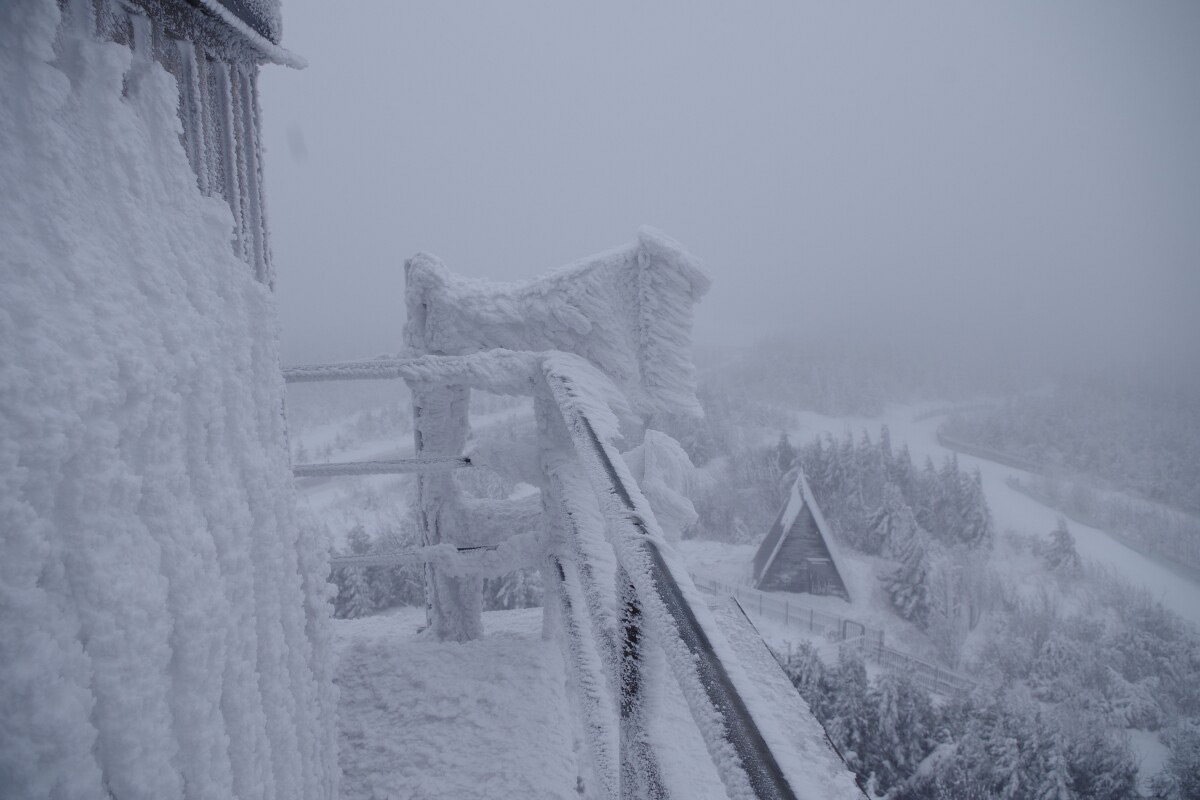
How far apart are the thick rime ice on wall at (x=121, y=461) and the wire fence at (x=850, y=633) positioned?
9.56 metres

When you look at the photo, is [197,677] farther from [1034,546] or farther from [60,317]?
[1034,546]

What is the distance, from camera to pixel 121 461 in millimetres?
946

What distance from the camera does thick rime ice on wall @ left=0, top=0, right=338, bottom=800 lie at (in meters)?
0.77

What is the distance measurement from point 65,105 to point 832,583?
44.6 feet

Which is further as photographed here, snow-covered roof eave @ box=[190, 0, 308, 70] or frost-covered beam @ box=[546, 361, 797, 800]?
snow-covered roof eave @ box=[190, 0, 308, 70]

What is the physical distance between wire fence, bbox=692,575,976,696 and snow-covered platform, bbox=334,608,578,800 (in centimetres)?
770

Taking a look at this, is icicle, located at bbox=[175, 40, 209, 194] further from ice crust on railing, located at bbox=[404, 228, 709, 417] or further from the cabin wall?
ice crust on railing, located at bbox=[404, 228, 709, 417]

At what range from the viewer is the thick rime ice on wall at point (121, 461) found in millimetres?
769

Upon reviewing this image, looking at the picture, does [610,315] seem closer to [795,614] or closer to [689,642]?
[689,642]

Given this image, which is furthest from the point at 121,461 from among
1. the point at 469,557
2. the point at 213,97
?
the point at 469,557

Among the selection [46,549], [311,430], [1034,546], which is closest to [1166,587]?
[1034,546]

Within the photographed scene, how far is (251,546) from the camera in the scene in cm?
136

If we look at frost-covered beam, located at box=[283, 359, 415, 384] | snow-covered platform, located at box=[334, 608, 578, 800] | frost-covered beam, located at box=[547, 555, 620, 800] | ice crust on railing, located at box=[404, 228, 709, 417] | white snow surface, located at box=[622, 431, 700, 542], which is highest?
ice crust on railing, located at box=[404, 228, 709, 417]

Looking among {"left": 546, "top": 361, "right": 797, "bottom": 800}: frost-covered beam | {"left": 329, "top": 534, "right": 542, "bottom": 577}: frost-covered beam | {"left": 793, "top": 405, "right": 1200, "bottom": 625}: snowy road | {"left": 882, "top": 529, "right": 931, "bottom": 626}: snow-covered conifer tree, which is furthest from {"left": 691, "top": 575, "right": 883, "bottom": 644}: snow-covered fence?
{"left": 546, "top": 361, "right": 797, "bottom": 800}: frost-covered beam
